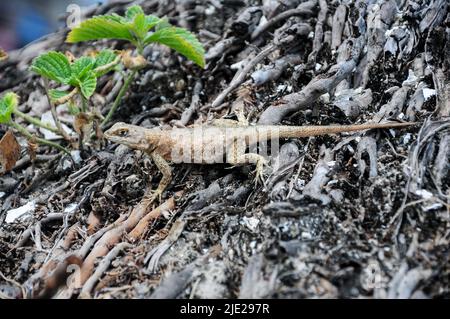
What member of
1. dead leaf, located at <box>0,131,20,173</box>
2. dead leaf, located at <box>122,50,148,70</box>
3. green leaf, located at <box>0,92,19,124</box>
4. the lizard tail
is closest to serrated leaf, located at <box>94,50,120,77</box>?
dead leaf, located at <box>122,50,148,70</box>

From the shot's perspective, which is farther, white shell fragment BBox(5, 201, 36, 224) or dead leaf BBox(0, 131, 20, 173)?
dead leaf BBox(0, 131, 20, 173)

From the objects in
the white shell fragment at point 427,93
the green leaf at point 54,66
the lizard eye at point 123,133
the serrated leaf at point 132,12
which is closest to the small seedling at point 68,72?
the green leaf at point 54,66

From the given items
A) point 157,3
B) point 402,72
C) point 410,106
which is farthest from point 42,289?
point 157,3

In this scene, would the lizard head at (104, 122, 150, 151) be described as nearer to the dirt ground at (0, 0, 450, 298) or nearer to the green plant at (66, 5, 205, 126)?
the dirt ground at (0, 0, 450, 298)

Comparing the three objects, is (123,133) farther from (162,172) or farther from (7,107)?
(7,107)

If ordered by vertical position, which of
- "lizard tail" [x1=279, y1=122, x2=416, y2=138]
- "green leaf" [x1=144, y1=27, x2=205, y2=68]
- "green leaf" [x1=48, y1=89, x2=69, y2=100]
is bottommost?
"lizard tail" [x1=279, y1=122, x2=416, y2=138]

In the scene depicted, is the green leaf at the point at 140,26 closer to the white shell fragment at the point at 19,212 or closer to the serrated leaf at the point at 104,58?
the serrated leaf at the point at 104,58

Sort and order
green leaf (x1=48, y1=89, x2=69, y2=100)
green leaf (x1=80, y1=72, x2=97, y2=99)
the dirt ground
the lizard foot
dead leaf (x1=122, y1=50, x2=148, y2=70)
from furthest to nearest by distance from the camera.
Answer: dead leaf (x1=122, y1=50, x2=148, y2=70) → green leaf (x1=48, y1=89, x2=69, y2=100) → green leaf (x1=80, y1=72, x2=97, y2=99) → the lizard foot → the dirt ground

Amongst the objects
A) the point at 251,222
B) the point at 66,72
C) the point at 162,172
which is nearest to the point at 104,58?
the point at 66,72
